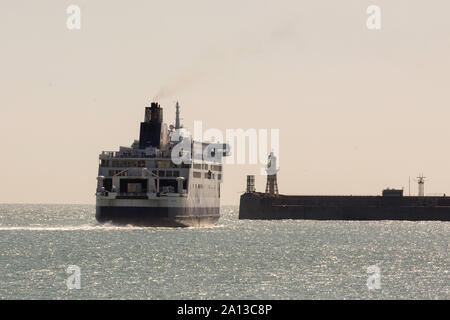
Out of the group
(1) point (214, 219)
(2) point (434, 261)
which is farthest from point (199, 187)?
(2) point (434, 261)

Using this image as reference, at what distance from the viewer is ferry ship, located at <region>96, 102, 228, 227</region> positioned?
103250 mm


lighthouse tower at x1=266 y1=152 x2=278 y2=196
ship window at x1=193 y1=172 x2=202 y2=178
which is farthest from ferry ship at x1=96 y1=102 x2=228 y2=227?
lighthouse tower at x1=266 y1=152 x2=278 y2=196

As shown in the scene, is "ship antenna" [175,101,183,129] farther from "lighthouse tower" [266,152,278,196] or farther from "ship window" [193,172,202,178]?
"lighthouse tower" [266,152,278,196]

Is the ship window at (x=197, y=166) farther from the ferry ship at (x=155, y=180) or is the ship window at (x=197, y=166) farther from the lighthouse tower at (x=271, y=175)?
the lighthouse tower at (x=271, y=175)

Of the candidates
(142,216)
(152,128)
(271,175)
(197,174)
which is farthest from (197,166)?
(271,175)

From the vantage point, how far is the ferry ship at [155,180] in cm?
10325

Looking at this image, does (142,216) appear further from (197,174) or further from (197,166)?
(197,166)

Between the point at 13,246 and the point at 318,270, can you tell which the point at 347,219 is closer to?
the point at 13,246

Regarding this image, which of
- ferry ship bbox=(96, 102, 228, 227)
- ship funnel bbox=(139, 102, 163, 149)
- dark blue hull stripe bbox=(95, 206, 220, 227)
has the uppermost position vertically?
ship funnel bbox=(139, 102, 163, 149)

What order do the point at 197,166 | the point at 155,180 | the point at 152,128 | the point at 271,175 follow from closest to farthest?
1. the point at 155,180
2. the point at 152,128
3. the point at 197,166
4. the point at 271,175

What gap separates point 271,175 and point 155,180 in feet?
271

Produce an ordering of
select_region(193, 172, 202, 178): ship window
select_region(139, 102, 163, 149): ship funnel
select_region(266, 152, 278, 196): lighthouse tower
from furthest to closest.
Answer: select_region(266, 152, 278, 196): lighthouse tower → select_region(193, 172, 202, 178): ship window → select_region(139, 102, 163, 149): ship funnel

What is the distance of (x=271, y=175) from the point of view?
18850cm

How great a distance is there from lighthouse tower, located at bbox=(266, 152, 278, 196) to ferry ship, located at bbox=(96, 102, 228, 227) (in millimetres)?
67070
